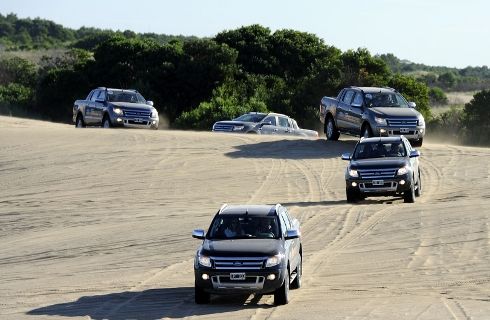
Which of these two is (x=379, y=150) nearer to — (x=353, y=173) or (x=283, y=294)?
(x=353, y=173)

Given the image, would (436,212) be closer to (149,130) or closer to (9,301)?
(9,301)

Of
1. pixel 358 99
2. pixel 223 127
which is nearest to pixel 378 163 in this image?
pixel 358 99

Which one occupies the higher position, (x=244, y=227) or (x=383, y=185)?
(x=244, y=227)

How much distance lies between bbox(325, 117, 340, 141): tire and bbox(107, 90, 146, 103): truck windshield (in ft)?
23.5

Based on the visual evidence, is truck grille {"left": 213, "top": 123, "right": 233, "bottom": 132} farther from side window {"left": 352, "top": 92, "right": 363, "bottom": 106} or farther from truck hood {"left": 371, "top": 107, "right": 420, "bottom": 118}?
truck hood {"left": 371, "top": 107, "right": 420, "bottom": 118}

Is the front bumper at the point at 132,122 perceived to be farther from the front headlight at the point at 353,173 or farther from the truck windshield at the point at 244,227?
the truck windshield at the point at 244,227

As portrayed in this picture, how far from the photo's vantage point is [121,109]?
143 feet

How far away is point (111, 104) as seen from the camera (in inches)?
1708

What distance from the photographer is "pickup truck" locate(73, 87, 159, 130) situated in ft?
143

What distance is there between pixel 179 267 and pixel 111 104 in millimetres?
23013

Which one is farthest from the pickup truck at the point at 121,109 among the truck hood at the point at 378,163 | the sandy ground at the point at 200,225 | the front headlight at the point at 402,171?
the front headlight at the point at 402,171

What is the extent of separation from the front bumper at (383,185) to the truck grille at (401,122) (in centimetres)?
765

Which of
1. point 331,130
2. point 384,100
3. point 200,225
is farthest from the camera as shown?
point 331,130

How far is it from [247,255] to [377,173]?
1217cm
